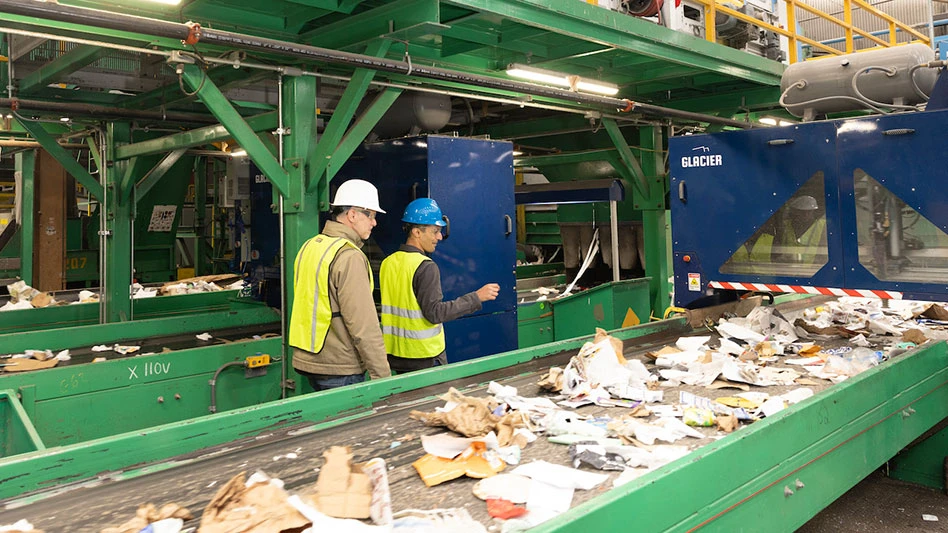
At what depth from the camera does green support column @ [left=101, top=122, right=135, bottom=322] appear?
6.32m

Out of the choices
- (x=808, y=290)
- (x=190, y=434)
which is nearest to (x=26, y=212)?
(x=190, y=434)

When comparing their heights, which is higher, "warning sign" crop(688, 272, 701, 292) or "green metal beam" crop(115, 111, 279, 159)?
"green metal beam" crop(115, 111, 279, 159)

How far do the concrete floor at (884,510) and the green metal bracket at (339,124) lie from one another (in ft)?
11.9

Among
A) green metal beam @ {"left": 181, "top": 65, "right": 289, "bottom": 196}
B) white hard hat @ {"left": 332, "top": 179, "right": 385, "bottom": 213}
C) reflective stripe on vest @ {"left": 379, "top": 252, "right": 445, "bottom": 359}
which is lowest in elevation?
reflective stripe on vest @ {"left": 379, "top": 252, "right": 445, "bottom": 359}

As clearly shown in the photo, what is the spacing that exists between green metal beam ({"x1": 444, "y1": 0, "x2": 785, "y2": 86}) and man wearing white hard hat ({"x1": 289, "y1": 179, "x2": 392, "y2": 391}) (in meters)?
1.63

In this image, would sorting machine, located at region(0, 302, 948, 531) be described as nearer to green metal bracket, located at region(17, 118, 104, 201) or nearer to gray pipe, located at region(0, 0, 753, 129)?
gray pipe, located at region(0, 0, 753, 129)

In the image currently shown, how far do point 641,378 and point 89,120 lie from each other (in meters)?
5.45

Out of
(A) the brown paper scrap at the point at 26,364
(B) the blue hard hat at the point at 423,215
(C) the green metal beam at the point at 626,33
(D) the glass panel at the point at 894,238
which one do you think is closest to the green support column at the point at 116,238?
(A) the brown paper scrap at the point at 26,364

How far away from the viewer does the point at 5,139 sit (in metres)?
7.47

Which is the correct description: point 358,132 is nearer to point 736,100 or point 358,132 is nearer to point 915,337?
point 915,337

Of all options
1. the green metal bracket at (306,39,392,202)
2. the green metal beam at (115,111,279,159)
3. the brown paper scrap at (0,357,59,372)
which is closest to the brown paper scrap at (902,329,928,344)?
the green metal bracket at (306,39,392,202)

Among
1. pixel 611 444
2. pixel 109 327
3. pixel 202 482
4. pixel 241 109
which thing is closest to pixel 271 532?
pixel 202 482

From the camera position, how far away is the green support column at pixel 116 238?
632 cm

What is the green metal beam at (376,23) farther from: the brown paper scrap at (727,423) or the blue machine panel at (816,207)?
the brown paper scrap at (727,423)
